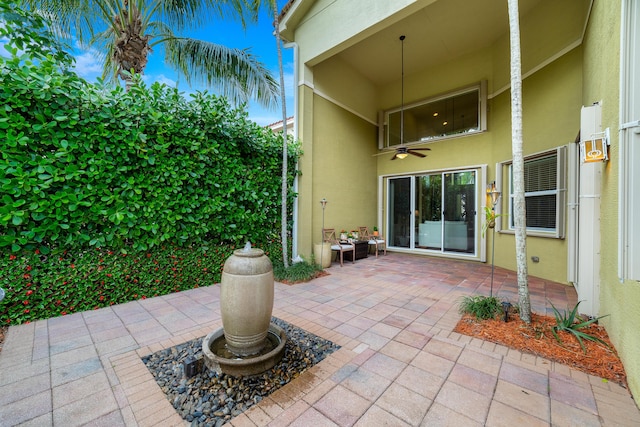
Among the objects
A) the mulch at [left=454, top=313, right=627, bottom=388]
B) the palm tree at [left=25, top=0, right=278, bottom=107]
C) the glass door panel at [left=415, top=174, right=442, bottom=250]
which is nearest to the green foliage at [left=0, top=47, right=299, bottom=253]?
the palm tree at [left=25, top=0, right=278, bottom=107]

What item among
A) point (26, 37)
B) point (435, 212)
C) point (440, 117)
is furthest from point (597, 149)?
point (26, 37)

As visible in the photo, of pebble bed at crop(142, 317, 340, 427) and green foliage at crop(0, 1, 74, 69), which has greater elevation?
green foliage at crop(0, 1, 74, 69)

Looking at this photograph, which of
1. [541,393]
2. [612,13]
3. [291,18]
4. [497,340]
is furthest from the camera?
[291,18]

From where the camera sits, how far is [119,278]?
3.61 meters

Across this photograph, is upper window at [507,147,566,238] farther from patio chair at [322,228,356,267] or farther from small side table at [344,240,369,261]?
patio chair at [322,228,356,267]

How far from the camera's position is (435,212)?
23.9 feet

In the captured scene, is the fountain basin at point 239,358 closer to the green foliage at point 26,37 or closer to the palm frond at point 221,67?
the green foliage at point 26,37

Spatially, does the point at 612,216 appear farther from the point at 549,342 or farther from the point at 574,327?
the point at 549,342

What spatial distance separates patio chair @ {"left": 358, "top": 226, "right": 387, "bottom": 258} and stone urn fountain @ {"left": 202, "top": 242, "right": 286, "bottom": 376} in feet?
18.0

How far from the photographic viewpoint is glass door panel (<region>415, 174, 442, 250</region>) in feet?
23.7

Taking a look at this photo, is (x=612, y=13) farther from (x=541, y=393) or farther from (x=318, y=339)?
(x=318, y=339)

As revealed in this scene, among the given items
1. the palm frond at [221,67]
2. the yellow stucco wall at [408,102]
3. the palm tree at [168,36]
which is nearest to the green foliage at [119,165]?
the palm tree at [168,36]

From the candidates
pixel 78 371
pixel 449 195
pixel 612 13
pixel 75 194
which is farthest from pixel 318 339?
pixel 449 195

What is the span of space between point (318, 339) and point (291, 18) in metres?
6.75
